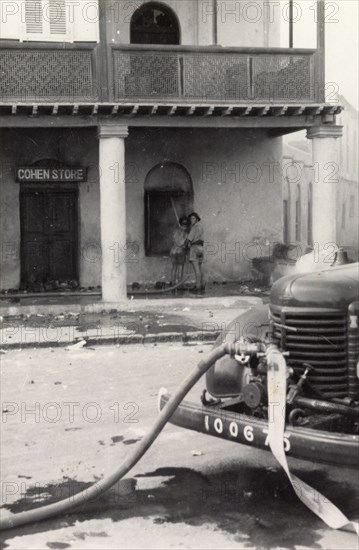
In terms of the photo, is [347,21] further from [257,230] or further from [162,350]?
[162,350]

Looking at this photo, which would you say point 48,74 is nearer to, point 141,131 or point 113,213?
point 113,213

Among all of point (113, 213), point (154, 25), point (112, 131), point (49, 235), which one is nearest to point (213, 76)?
point (112, 131)

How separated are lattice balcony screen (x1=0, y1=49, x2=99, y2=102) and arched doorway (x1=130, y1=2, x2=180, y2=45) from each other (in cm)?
376


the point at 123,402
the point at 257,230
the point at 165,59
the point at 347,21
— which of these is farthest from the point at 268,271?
Answer: the point at 347,21

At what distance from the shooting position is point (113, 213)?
1548 cm

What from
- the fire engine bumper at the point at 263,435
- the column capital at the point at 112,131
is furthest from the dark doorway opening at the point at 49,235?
the fire engine bumper at the point at 263,435

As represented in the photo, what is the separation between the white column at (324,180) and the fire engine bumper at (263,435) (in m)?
11.0

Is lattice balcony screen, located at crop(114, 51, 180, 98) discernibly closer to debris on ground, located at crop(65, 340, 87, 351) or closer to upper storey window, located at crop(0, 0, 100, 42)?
upper storey window, located at crop(0, 0, 100, 42)

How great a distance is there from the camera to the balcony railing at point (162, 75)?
15055mm

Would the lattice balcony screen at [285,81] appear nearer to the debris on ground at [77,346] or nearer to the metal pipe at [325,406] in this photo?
the debris on ground at [77,346]

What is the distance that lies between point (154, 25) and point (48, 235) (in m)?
5.32

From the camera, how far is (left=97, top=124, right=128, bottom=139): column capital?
15.3 meters

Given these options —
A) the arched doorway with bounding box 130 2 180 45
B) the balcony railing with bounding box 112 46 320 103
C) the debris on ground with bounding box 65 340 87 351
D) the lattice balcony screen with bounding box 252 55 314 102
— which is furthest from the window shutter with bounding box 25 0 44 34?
the debris on ground with bounding box 65 340 87 351

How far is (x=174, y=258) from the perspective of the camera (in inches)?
719
